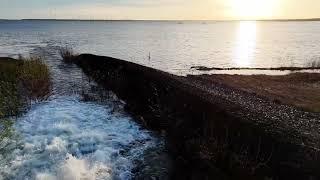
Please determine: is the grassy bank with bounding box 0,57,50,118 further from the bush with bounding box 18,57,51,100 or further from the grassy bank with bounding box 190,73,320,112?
the grassy bank with bounding box 190,73,320,112

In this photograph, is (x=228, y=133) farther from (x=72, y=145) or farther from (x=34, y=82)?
(x=34, y=82)

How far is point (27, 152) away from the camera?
1558cm

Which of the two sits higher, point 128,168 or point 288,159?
point 288,159

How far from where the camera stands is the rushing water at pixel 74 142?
1399cm

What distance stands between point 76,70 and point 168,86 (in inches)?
798

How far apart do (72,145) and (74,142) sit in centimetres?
41

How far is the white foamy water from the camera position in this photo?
13.9 meters

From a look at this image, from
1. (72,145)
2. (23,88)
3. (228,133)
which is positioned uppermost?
(23,88)

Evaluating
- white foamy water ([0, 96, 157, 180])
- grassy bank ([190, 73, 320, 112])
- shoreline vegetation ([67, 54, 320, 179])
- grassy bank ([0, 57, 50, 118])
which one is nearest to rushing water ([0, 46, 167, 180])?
white foamy water ([0, 96, 157, 180])

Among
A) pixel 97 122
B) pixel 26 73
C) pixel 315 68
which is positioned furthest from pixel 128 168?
pixel 315 68

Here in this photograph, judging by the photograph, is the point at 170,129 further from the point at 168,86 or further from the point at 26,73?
the point at 26,73

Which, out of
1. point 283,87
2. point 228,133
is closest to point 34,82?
point 228,133

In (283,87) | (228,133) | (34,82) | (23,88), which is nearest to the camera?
(228,133)

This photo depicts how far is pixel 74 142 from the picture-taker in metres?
16.9
